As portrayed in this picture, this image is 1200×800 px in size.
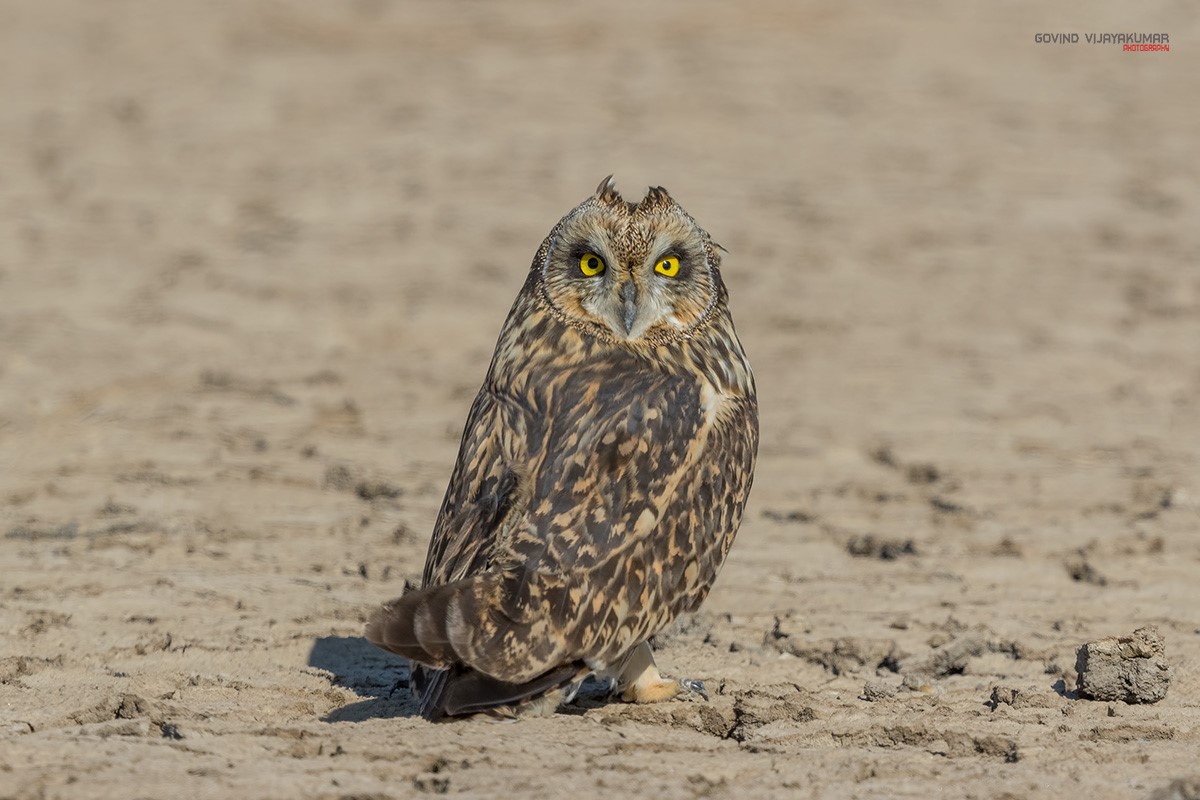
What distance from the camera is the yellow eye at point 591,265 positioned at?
4.84 metres

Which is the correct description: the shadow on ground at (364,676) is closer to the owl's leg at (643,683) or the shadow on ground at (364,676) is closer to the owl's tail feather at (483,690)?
the owl's tail feather at (483,690)

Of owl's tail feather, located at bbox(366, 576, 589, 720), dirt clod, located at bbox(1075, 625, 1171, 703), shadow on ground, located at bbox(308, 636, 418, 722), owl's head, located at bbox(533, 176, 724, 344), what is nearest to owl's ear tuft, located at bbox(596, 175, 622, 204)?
owl's head, located at bbox(533, 176, 724, 344)

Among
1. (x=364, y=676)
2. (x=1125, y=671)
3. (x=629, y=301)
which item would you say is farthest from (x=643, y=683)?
(x=1125, y=671)

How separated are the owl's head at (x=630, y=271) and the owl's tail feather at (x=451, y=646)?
0.93 meters

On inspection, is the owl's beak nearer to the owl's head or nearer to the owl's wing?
the owl's head

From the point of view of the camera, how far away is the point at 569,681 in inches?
174

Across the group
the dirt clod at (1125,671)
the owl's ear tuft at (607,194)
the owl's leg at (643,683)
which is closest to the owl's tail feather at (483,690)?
the owl's leg at (643,683)

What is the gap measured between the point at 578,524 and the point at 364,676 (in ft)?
3.29

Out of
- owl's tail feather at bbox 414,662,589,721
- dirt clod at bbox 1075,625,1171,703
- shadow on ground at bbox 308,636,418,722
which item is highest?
dirt clod at bbox 1075,625,1171,703

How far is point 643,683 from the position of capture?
4.79m

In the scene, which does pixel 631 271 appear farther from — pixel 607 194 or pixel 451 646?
A: pixel 451 646

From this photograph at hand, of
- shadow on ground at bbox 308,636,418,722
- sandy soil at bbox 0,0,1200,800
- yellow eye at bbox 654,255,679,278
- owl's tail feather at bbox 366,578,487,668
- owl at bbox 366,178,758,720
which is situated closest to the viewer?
owl's tail feather at bbox 366,578,487,668

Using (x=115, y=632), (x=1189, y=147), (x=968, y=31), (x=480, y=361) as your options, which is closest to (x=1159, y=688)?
(x=115, y=632)

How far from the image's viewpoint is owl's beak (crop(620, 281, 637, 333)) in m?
4.75
